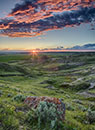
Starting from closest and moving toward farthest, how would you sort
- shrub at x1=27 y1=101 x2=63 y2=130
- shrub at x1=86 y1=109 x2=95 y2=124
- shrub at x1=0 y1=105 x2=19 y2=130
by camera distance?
1. shrub at x1=0 y1=105 x2=19 y2=130
2. shrub at x1=27 y1=101 x2=63 y2=130
3. shrub at x1=86 y1=109 x2=95 y2=124

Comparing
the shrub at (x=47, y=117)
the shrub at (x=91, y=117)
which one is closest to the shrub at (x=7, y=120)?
the shrub at (x=47, y=117)

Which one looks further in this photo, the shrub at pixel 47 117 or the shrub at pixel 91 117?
the shrub at pixel 91 117

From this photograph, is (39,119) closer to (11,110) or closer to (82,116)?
(11,110)

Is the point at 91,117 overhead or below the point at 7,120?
below

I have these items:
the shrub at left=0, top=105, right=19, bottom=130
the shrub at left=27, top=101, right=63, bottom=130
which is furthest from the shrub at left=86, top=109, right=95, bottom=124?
the shrub at left=0, top=105, right=19, bottom=130

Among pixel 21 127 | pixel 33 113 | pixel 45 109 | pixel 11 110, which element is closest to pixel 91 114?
pixel 45 109

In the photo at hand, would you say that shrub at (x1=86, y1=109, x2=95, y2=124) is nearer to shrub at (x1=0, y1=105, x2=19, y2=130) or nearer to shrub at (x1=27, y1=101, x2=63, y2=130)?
shrub at (x1=27, y1=101, x2=63, y2=130)

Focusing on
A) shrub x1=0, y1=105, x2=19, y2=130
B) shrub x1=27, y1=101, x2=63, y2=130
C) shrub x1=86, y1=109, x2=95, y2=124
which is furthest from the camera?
shrub x1=86, y1=109, x2=95, y2=124

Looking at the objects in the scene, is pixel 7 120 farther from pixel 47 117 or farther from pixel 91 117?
pixel 91 117

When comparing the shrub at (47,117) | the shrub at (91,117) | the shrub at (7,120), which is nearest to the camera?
the shrub at (7,120)

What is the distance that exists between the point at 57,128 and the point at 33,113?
1.84 m

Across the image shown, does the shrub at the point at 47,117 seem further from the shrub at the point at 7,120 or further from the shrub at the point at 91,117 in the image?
the shrub at the point at 91,117

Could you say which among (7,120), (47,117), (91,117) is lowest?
(91,117)

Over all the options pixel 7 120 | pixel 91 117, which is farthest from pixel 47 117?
pixel 91 117
